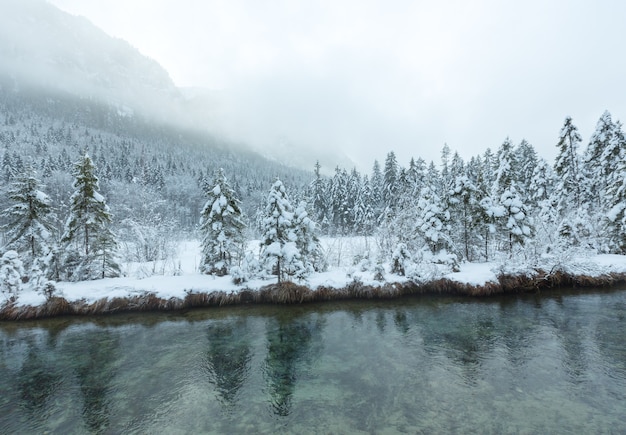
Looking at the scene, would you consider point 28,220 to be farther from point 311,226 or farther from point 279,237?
point 311,226

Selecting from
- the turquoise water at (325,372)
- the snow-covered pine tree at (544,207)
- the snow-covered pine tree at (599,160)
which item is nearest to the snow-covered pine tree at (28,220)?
the turquoise water at (325,372)

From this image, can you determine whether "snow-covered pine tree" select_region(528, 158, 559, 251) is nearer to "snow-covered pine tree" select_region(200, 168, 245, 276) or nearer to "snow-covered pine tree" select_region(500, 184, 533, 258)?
"snow-covered pine tree" select_region(500, 184, 533, 258)

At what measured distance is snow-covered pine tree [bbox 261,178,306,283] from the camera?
63.0 ft

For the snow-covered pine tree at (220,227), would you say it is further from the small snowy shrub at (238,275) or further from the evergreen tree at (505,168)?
the evergreen tree at (505,168)

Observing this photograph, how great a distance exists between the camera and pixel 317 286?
20.2 meters

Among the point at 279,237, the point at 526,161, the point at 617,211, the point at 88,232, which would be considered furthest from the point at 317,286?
the point at 526,161

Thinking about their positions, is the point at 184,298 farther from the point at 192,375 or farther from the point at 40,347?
the point at 192,375

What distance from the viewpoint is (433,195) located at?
23656 millimetres

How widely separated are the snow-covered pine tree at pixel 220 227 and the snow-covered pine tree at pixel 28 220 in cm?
1021

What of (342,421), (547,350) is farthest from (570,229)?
(342,421)

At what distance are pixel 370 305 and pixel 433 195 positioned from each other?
10.8 metres

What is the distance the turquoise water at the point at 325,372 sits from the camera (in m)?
8.48

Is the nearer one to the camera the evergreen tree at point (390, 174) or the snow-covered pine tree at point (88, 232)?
the snow-covered pine tree at point (88, 232)

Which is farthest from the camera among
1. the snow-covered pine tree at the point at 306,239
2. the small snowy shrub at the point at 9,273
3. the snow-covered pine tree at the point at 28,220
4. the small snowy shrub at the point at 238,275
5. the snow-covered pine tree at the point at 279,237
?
the snow-covered pine tree at the point at 306,239
